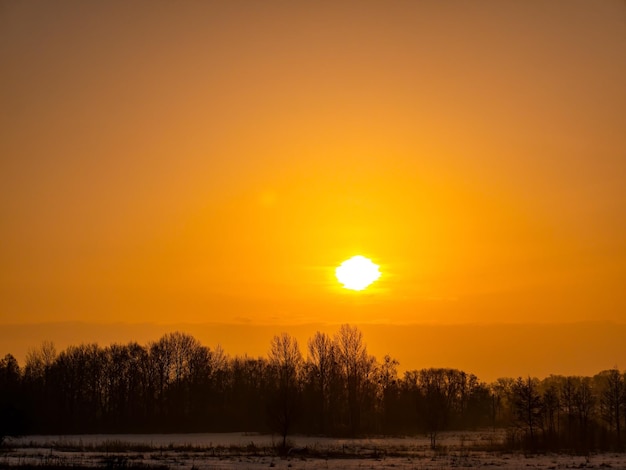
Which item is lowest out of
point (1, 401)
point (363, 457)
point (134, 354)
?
point (363, 457)

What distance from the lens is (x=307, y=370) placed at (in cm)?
12000

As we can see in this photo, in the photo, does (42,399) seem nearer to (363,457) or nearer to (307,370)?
(307,370)

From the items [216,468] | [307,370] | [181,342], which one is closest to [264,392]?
[307,370]

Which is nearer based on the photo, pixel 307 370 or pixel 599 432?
pixel 599 432

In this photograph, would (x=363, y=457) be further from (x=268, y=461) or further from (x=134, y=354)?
(x=134, y=354)

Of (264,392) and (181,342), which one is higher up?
(181,342)

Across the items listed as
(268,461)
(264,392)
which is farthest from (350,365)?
(268,461)

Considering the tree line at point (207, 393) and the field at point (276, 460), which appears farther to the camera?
the tree line at point (207, 393)

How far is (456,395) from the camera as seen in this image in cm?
15575

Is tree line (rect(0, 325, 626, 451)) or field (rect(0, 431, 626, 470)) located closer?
field (rect(0, 431, 626, 470))

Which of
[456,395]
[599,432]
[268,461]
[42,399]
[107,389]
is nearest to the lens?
[268,461]

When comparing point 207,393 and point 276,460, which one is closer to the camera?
point 276,460

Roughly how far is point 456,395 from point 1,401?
11942cm

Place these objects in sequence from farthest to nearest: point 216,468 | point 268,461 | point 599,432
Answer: point 599,432
point 268,461
point 216,468
